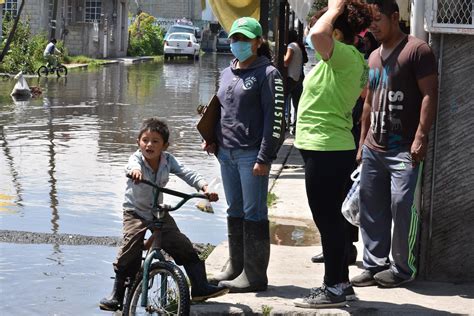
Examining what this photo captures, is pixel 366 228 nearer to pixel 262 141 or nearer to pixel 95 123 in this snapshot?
pixel 262 141

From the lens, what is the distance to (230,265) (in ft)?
25.8

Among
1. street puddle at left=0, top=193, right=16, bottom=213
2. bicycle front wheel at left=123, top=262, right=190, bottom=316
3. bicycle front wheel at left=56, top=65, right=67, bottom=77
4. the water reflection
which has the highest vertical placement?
bicycle front wheel at left=123, top=262, right=190, bottom=316

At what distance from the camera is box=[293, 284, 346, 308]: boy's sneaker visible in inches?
280

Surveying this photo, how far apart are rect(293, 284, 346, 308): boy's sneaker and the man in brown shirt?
0.63 m

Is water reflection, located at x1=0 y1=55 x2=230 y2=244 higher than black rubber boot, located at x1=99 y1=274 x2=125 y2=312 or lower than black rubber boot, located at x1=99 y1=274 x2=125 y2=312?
lower

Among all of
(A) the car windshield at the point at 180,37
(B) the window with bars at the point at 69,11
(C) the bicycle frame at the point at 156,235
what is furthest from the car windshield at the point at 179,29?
(C) the bicycle frame at the point at 156,235

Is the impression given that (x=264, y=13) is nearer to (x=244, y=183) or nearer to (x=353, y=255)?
(x=353, y=255)

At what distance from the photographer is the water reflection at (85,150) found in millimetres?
11078

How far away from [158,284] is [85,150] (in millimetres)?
9998

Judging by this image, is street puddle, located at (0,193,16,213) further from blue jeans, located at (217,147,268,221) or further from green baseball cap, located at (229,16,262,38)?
green baseball cap, located at (229,16,262,38)

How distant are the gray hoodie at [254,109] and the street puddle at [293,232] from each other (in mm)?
2298

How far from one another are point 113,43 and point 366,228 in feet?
161

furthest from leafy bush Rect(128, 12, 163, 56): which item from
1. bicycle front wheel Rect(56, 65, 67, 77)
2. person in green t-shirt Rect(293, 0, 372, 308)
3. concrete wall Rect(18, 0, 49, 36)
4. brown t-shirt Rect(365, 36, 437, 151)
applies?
person in green t-shirt Rect(293, 0, 372, 308)

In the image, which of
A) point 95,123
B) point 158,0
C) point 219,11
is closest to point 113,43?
point 158,0
